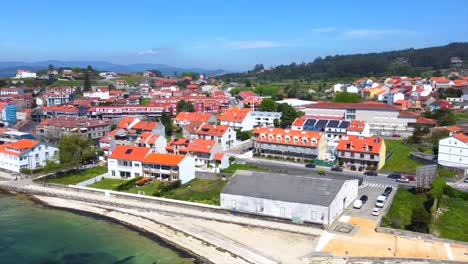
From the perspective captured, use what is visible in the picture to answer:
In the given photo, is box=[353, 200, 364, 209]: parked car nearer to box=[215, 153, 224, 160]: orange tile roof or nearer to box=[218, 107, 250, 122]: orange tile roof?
box=[215, 153, 224, 160]: orange tile roof

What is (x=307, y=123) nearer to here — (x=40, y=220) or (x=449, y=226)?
(x=449, y=226)

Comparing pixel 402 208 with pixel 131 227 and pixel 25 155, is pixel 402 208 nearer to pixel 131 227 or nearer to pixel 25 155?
pixel 131 227

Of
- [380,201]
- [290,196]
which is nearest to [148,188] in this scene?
[290,196]

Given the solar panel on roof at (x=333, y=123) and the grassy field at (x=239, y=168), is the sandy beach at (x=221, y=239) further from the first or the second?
the solar panel on roof at (x=333, y=123)

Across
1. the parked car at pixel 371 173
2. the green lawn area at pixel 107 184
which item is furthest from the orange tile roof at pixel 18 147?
the parked car at pixel 371 173

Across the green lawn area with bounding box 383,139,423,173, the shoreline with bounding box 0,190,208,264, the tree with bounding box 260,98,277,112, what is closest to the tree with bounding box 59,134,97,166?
Result: the shoreline with bounding box 0,190,208,264
